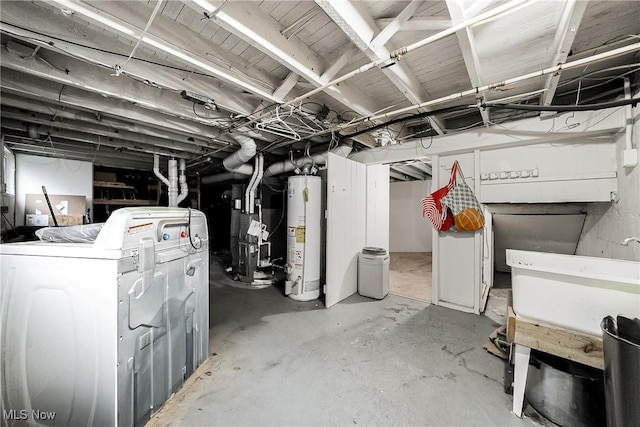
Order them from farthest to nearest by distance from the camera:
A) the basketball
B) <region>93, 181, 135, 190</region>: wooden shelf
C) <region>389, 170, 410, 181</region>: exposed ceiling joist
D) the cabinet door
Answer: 1. <region>389, 170, 410, 181</region>: exposed ceiling joist
2. <region>93, 181, 135, 190</region>: wooden shelf
3. the cabinet door
4. the basketball

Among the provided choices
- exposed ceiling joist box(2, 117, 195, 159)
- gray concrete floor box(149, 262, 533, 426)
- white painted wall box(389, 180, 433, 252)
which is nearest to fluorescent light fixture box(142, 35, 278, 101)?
gray concrete floor box(149, 262, 533, 426)

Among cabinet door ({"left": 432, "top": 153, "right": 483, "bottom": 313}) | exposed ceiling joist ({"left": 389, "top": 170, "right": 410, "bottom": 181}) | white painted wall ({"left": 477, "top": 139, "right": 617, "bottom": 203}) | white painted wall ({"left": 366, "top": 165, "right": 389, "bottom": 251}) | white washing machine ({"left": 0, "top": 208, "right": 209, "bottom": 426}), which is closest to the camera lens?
white washing machine ({"left": 0, "top": 208, "right": 209, "bottom": 426})

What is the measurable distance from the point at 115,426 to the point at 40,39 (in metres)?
2.19

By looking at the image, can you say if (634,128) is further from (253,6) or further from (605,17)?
(253,6)

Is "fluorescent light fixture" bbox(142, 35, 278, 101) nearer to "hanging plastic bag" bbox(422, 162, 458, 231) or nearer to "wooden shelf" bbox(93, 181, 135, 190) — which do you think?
"hanging plastic bag" bbox(422, 162, 458, 231)

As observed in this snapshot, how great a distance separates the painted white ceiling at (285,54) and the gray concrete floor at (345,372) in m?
2.18

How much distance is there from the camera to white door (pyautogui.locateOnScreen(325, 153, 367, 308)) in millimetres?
3002

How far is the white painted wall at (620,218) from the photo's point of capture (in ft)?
5.79

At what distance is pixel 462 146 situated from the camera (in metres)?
2.78

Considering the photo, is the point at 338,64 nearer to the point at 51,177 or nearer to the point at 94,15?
the point at 94,15
